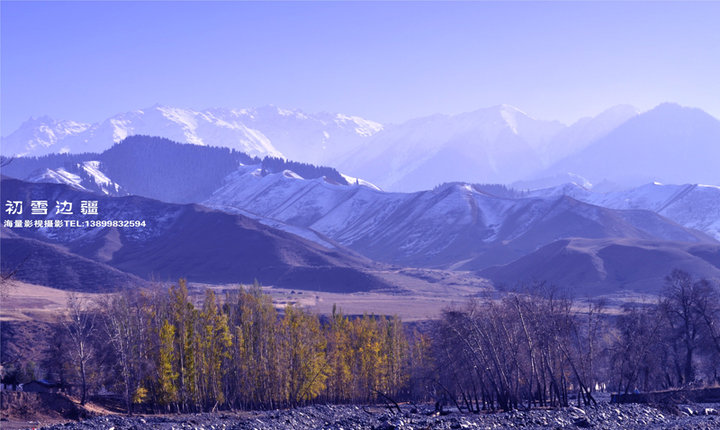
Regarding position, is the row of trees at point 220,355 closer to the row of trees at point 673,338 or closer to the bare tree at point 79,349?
the bare tree at point 79,349

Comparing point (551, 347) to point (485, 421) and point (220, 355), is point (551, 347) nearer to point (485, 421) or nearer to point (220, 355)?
point (485, 421)

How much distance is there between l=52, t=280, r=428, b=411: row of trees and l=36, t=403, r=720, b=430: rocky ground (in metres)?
5.78

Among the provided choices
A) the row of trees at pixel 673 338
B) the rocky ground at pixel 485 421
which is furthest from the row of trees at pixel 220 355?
the row of trees at pixel 673 338

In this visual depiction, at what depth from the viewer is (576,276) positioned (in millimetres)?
171000

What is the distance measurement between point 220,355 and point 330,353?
11.4m

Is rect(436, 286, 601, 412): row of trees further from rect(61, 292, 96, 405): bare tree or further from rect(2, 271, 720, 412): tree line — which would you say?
rect(61, 292, 96, 405): bare tree

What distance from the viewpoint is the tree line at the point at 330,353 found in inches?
2046

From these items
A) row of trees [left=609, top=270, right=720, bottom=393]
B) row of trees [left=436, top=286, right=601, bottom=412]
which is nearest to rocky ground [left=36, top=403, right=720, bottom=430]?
row of trees [left=436, top=286, right=601, bottom=412]

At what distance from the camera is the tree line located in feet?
171

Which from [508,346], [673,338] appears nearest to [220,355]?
[508,346]

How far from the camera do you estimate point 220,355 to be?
5766 centimetres

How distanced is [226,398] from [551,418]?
85.0 ft

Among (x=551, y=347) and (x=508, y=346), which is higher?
(x=508, y=346)

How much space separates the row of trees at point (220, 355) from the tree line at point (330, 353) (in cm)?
11
